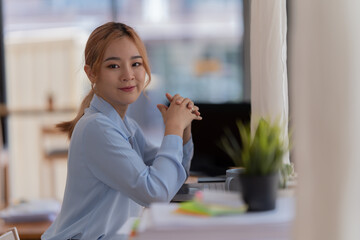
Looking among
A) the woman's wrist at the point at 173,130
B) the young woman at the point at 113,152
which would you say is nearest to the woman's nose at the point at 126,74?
the young woman at the point at 113,152

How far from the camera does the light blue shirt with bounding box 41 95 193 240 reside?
4.16 feet

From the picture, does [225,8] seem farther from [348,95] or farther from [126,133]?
[348,95]

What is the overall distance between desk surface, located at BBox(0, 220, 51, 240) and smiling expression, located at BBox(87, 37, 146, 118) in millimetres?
1169

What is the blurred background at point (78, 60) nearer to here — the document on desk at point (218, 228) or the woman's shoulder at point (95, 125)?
the woman's shoulder at point (95, 125)

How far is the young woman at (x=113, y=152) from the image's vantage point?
1.28 metres

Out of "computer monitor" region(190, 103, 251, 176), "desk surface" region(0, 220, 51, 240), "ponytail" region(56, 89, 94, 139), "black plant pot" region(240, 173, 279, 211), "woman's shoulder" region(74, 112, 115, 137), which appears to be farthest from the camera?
"desk surface" region(0, 220, 51, 240)

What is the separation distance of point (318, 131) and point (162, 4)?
203 inches

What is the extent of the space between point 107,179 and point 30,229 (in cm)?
133

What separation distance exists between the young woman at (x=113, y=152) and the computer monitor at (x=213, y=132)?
772 mm

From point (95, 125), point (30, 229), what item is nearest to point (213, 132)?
point (30, 229)

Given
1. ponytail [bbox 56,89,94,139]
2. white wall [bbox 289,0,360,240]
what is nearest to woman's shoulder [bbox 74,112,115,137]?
ponytail [bbox 56,89,94,139]

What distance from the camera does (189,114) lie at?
1.39 m

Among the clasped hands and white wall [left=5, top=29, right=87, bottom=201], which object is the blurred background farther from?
the clasped hands

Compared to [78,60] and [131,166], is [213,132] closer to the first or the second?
[131,166]
